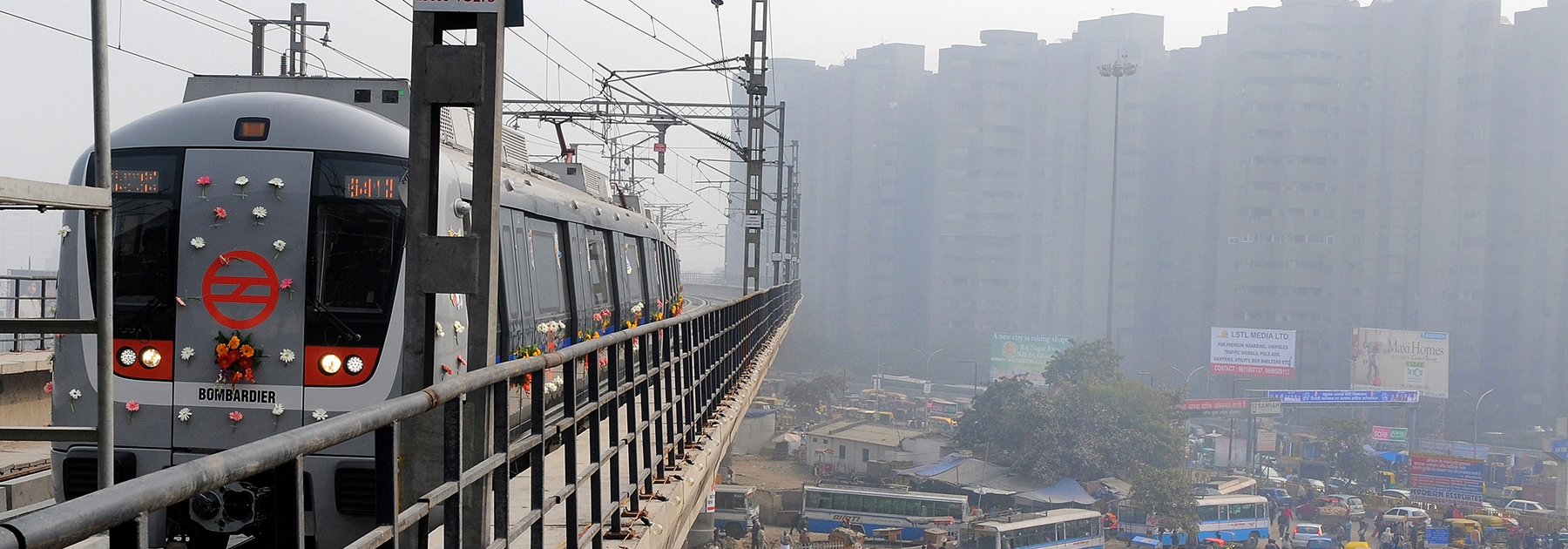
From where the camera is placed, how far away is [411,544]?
197 inches

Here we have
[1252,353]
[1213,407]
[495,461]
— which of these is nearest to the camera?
[495,461]

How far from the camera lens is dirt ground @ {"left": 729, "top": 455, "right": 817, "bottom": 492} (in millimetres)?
54594

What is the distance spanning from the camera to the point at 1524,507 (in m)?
56.4

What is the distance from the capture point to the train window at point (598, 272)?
10.9 m

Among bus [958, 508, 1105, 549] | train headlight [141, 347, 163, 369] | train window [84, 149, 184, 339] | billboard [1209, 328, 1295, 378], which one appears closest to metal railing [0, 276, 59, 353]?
train window [84, 149, 184, 339]

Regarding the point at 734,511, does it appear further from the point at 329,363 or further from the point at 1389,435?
the point at 1389,435

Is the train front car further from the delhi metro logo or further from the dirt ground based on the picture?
the dirt ground

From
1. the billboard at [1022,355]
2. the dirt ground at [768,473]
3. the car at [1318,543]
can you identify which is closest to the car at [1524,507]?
the car at [1318,543]

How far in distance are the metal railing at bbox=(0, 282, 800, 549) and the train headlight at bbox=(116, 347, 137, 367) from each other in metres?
2.15

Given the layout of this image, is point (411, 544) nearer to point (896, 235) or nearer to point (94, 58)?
point (94, 58)

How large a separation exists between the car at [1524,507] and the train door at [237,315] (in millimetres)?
61017

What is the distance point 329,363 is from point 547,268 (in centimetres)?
287

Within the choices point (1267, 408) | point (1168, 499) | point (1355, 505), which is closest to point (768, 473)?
point (1168, 499)

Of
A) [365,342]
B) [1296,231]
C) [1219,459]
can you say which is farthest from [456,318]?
[1296,231]
